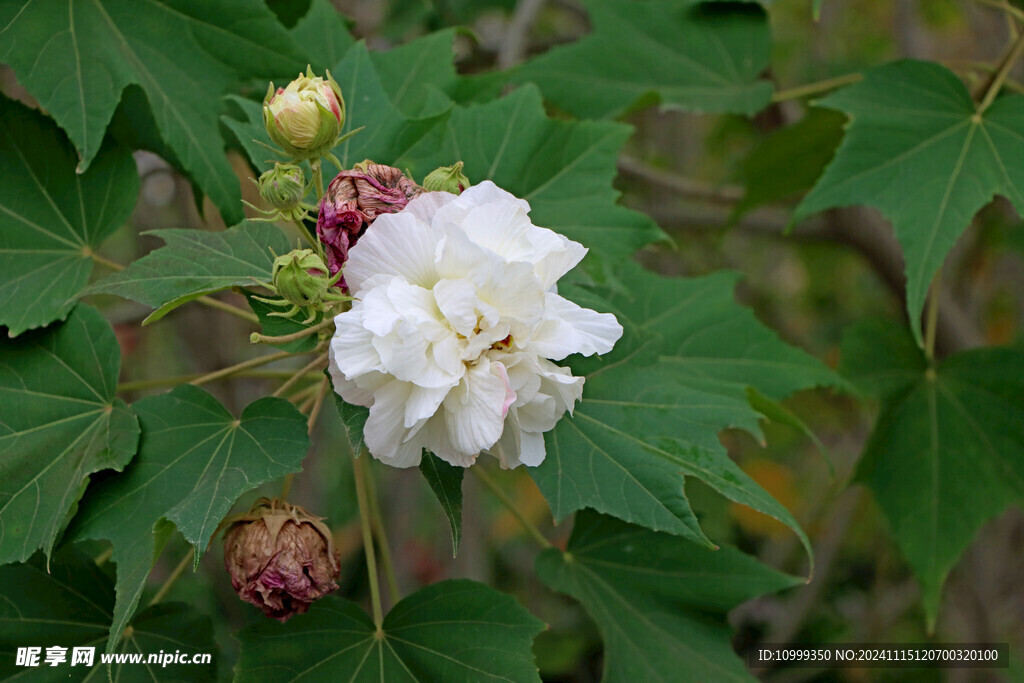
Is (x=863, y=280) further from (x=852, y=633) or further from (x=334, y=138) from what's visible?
(x=334, y=138)

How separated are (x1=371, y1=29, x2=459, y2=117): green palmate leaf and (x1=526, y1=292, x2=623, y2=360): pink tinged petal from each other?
0.66 meters

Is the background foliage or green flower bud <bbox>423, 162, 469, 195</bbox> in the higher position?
green flower bud <bbox>423, 162, 469, 195</bbox>

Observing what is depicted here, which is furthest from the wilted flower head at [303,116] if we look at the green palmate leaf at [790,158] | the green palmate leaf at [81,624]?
the green palmate leaf at [790,158]

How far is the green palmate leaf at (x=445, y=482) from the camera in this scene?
0.72 metres

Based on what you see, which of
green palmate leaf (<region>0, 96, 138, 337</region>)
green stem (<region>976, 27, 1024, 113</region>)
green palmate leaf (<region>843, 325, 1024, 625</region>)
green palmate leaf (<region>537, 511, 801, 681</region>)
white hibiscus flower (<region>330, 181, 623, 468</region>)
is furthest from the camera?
green palmate leaf (<region>843, 325, 1024, 625</region>)

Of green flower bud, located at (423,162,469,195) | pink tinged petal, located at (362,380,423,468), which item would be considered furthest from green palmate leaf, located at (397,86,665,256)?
pink tinged petal, located at (362,380,423,468)

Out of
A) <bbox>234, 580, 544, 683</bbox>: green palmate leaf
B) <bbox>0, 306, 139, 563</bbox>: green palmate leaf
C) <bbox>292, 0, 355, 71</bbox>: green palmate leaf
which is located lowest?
<bbox>234, 580, 544, 683</bbox>: green palmate leaf

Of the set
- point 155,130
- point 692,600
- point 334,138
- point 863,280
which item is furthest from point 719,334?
point 863,280

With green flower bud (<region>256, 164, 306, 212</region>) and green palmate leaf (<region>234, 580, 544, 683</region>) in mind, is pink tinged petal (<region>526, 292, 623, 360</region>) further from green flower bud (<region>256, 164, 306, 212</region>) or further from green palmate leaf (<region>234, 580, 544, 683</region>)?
green palmate leaf (<region>234, 580, 544, 683</region>)

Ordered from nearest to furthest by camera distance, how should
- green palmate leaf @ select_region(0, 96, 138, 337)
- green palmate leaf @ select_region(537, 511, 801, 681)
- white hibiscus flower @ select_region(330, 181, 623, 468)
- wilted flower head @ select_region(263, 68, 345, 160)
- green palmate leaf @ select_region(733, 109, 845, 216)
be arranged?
white hibiscus flower @ select_region(330, 181, 623, 468), wilted flower head @ select_region(263, 68, 345, 160), green palmate leaf @ select_region(0, 96, 138, 337), green palmate leaf @ select_region(537, 511, 801, 681), green palmate leaf @ select_region(733, 109, 845, 216)

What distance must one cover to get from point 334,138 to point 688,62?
0.92m

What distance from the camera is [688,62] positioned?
4.83ft

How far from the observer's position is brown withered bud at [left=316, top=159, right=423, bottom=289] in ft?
2.44

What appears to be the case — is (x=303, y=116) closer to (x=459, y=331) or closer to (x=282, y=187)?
(x=282, y=187)
